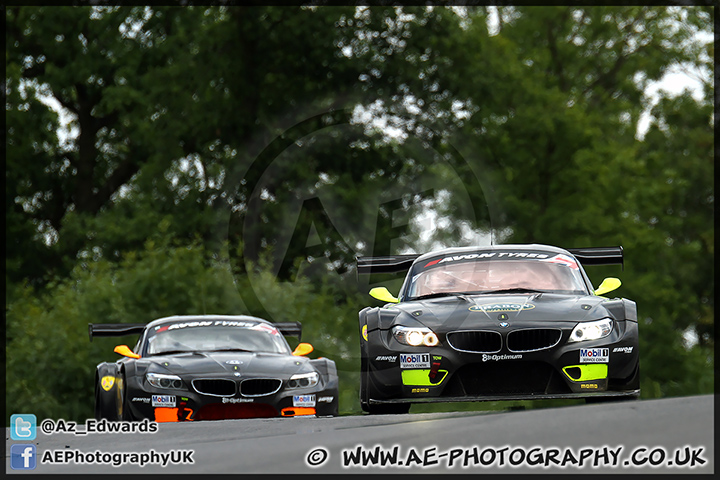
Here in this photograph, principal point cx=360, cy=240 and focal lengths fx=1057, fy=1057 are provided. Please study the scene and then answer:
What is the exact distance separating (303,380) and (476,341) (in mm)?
2801

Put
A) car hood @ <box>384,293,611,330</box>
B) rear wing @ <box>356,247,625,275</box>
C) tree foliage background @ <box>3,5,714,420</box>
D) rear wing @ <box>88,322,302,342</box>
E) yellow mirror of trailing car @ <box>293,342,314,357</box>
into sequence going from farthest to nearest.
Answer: tree foliage background @ <box>3,5,714,420</box>
rear wing @ <box>88,322,302,342</box>
yellow mirror of trailing car @ <box>293,342,314,357</box>
rear wing @ <box>356,247,625,275</box>
car hood @ <box>384,293,611,330</box>

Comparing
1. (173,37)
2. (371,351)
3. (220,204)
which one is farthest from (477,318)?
(173,37)

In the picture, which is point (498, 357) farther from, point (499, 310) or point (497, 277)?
point (497, 277)

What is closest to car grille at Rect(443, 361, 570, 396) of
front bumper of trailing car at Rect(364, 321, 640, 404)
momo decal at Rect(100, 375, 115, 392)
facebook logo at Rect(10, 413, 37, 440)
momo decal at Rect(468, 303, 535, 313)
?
front bumper of trailing car at Rect(364, 321, 640, 404)

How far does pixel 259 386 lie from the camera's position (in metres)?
11.3

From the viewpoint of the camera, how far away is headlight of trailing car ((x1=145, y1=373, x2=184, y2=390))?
36.5 ft

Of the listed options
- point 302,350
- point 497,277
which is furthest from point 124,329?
point 497,277

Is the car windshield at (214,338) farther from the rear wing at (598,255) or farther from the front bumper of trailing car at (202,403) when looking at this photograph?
the rear wing at (598,255)

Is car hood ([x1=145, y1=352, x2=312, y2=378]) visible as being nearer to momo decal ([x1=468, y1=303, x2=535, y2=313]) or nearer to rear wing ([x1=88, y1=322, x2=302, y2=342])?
rear wing ([x1=88, y1=322, x2=302, y2=342])

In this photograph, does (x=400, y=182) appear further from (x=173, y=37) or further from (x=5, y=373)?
(x=5, y=373)

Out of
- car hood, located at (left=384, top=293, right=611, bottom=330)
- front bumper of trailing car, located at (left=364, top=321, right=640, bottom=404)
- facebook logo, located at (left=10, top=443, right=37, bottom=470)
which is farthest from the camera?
car hood, located at (left=384, top=293, right=611, bottom=330)

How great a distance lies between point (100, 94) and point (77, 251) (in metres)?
6.27

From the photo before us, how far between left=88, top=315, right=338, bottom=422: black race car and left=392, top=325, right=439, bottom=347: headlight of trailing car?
218 cm

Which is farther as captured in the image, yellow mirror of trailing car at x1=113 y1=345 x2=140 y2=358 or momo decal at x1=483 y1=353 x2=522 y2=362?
yellow mirror of trailing car at x1=113 y1=345 x2=140 y2=358
